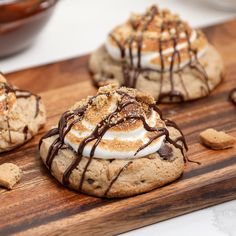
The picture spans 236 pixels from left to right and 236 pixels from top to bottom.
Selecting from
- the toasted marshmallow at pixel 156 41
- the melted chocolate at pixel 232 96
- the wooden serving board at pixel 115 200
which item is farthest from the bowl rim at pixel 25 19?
the melted chocolate at pixel 232 96

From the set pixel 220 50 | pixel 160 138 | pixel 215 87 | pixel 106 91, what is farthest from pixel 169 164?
pixel 220 50

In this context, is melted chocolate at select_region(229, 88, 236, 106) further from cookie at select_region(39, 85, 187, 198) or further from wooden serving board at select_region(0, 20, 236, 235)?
cookie at select_region(39, 85, 187, 198)

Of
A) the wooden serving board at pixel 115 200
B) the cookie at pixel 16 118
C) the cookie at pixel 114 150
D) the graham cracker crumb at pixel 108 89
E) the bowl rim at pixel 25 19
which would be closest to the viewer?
the wooden serving board at pixel 115 200

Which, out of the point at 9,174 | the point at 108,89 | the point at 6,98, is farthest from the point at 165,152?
the point at 6,98

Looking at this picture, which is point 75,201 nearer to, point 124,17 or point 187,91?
point 187,91

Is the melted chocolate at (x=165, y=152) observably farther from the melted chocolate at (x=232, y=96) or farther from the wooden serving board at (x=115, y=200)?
the melted chocolate at (x=232, y=96)

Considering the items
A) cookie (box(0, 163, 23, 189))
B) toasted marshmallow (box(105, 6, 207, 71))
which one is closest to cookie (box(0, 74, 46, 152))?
cookie (box(0, 163, 23, 189))
